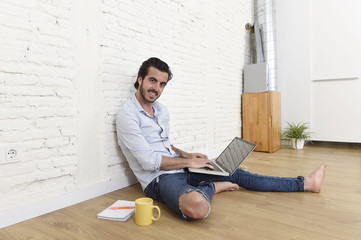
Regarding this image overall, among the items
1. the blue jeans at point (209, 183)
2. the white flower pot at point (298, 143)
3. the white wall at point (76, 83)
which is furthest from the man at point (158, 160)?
the white flower pot at point (298, 143)

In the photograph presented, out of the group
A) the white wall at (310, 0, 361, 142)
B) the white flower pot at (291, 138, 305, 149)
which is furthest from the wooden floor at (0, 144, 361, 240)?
the white wall at (310, 0, 361, 142)

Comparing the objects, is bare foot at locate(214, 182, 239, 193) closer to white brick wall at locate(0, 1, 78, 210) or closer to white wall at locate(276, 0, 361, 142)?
white brick wall at locate(0, 1, 78, 210)

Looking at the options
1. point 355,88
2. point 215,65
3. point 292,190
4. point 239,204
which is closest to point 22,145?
point 239,204

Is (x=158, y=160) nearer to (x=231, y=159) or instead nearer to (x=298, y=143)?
(x=231, y=159)

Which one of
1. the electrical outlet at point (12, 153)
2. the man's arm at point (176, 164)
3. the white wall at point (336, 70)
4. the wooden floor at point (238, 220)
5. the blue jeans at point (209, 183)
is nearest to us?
the wooden floor at point (238, 220)

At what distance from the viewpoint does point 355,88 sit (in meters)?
Answer: 3.59

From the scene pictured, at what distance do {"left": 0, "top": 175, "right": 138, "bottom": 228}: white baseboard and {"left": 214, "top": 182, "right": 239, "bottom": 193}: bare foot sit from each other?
714mm

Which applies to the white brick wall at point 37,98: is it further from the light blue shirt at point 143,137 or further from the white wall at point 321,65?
the white wall at point 321,65

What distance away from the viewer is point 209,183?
1.65m

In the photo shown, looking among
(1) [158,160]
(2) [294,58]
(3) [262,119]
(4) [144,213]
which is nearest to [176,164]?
(1) [158,160]

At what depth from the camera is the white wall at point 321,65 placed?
3.61 metres

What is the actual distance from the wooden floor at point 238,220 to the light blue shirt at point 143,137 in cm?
23

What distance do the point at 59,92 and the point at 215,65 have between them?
2.06 m

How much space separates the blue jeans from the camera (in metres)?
1.50
